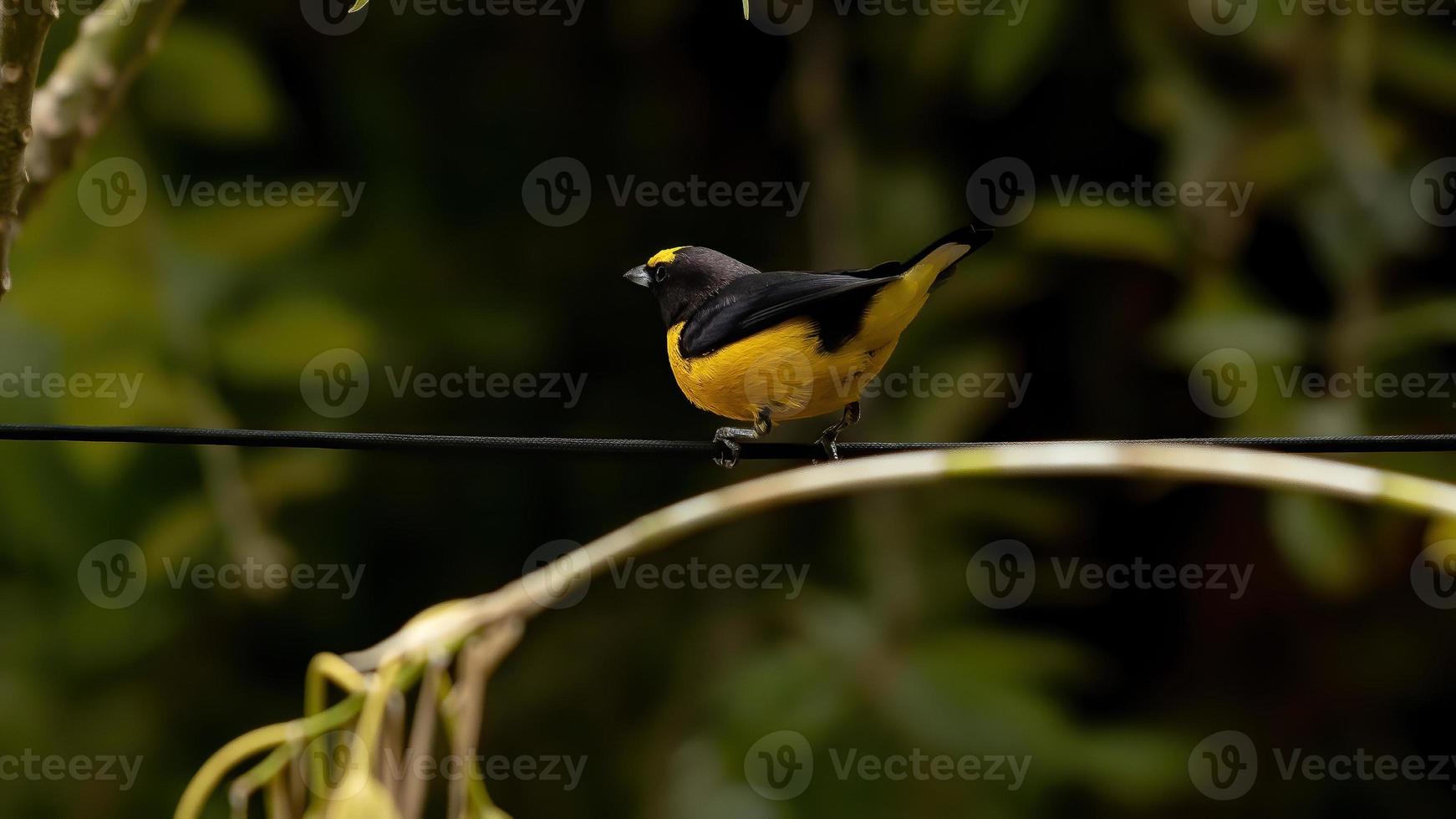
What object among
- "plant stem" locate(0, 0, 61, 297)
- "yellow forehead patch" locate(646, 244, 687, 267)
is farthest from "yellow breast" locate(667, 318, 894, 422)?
"plant stem" locate(0, 0, 61, 297)

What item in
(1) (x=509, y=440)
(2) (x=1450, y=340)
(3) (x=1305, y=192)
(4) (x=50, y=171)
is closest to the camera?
(1) (x=509, y=440)

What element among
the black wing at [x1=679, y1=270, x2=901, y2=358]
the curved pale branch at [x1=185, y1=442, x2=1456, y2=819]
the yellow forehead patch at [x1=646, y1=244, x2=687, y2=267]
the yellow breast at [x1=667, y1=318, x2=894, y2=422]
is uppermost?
the yellow forehead patch at [x1=646, y1=244, x2=687, y2=267]

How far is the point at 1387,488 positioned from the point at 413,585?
10.4 ft

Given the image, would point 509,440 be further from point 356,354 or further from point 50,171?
point 356,354

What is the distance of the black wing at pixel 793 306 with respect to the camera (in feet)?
7.41

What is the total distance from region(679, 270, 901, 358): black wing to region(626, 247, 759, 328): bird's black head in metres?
0.16

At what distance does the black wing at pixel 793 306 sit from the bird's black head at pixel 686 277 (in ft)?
0.52

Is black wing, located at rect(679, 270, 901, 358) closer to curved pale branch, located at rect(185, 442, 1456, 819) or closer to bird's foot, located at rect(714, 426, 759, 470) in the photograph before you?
bird's foot, located at rect(714, 426, 759, 470)

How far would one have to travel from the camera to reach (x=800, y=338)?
2322 millimetres

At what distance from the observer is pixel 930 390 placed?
147 inches

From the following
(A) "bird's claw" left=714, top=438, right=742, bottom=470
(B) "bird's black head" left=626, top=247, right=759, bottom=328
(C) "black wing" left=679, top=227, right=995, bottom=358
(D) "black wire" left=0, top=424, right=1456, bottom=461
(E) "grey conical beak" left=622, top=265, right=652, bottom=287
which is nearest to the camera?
(D) "black wire" left=0, top=424, right=1456, bottom=461

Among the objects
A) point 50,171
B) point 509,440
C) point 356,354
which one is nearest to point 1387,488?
point 509,440

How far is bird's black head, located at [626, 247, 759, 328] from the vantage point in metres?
2.64

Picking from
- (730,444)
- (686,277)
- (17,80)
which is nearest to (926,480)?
(730,444)
